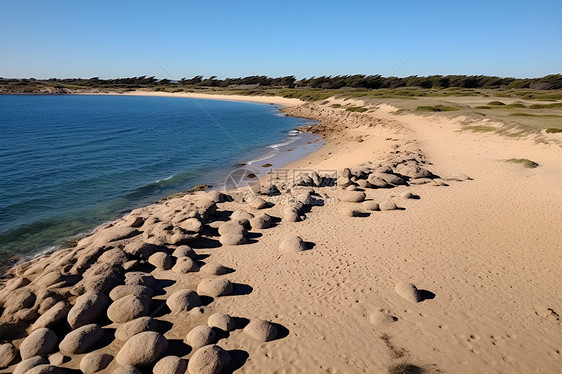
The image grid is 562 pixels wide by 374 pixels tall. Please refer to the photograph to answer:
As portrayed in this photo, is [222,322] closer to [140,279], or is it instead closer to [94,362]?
[94,362]

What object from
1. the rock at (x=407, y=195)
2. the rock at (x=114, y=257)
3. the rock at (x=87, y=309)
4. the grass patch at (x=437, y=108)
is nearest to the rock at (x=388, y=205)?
the rock at (x=407, y=195)

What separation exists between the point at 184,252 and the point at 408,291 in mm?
8377

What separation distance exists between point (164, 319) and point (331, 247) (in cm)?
691

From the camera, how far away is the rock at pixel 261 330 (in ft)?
27.8

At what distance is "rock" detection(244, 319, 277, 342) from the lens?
Answer: 27.8 ft

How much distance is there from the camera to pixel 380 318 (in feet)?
29.6

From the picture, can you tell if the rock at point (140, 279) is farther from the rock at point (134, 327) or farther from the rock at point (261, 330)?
the rock at point (261, 330)

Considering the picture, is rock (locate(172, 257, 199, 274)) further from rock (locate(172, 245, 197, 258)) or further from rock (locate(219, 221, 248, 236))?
rock (locate(219, 221, 248, 236))

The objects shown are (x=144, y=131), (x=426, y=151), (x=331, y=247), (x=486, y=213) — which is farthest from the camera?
(x=144, y=131)

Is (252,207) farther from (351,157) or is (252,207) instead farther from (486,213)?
(351,157)

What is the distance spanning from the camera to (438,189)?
19.6 metres

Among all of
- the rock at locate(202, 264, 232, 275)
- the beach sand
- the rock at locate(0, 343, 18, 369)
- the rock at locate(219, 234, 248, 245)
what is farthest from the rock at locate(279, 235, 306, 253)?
the rock at locate(0, 343, 18, 369)

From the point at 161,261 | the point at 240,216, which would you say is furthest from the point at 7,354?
the point at 240,216

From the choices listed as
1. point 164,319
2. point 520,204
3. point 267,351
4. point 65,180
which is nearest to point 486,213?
point 520,204
